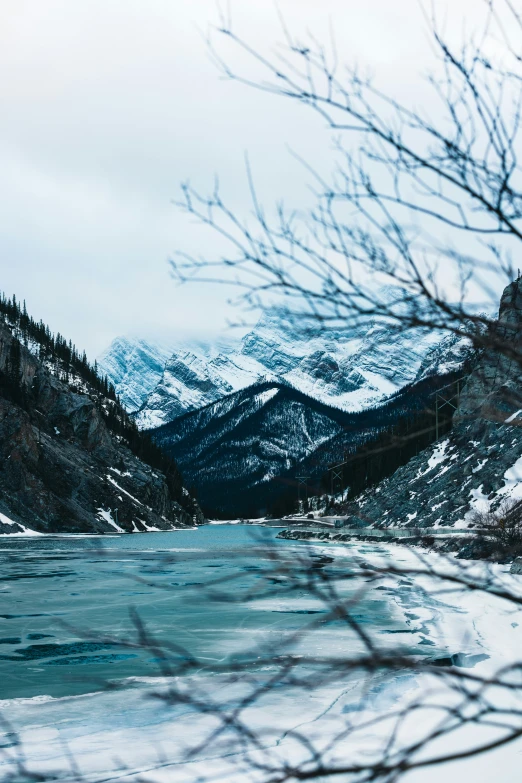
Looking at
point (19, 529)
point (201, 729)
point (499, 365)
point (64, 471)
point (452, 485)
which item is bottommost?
point (19, 529)

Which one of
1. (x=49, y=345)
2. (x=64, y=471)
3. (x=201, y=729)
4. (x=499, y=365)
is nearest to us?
(x=499, y=365)

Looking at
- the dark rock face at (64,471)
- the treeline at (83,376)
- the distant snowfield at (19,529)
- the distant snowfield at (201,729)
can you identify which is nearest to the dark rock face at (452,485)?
the distant snowfield at (201,729)

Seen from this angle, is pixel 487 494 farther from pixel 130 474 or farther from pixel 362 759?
pixel 130 474

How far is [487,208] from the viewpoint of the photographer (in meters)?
2.39

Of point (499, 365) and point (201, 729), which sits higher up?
point (499, 365)

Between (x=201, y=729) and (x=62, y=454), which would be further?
(x=62, y=454)

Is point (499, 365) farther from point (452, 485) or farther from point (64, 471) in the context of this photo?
point (64, 471)

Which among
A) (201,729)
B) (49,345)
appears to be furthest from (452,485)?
(49,345)

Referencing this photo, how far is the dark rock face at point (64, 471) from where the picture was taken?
68688 mm

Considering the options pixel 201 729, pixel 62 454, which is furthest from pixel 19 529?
pixel 201 729

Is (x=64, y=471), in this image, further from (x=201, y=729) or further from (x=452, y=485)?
(x=201, y=729)

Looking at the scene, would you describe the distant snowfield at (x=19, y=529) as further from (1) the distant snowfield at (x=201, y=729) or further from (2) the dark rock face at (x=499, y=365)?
(2) the dark rock face at (x=499, y=365)

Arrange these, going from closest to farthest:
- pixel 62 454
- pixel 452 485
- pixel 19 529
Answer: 1. pixel 452 485
2. pixel 19 529
3. pixel 62 454

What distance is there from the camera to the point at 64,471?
79750 mm
